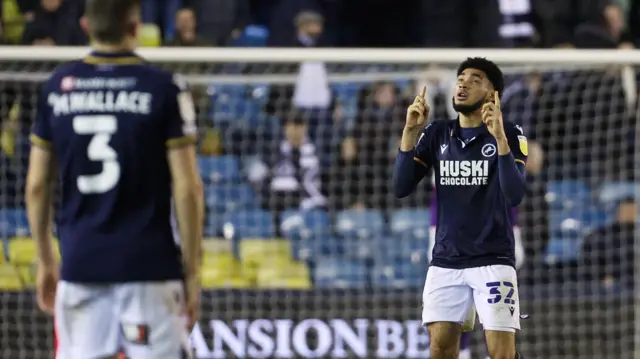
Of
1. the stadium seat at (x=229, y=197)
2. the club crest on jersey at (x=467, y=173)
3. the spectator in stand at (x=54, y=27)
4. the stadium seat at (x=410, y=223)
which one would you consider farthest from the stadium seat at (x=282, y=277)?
the club crest on jersey at (x=467, y=173)

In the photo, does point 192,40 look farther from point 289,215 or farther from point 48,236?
point 48,236

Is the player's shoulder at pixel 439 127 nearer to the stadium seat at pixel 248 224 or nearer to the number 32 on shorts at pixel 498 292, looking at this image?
the number 32 on shorts at pixel 498 292

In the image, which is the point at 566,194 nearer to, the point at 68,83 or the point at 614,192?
the point at 614,192

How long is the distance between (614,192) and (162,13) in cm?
424

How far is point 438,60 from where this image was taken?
7566 millimetres

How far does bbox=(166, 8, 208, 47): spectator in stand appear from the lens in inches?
384

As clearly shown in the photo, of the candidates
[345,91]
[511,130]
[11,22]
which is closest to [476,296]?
[511,130]

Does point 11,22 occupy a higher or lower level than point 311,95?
higher

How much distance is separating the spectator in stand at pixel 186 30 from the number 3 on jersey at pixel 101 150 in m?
6.19

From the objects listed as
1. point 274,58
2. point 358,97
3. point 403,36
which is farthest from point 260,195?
point 403,36

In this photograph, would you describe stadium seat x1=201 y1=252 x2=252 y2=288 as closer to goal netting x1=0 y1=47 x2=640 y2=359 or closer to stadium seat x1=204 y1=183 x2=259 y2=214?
goal netting x1=0 y1=47 x2=640 y2=359

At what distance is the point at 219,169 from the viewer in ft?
30.4

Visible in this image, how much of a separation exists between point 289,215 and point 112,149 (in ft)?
18.0

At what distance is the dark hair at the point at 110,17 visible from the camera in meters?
3.52
